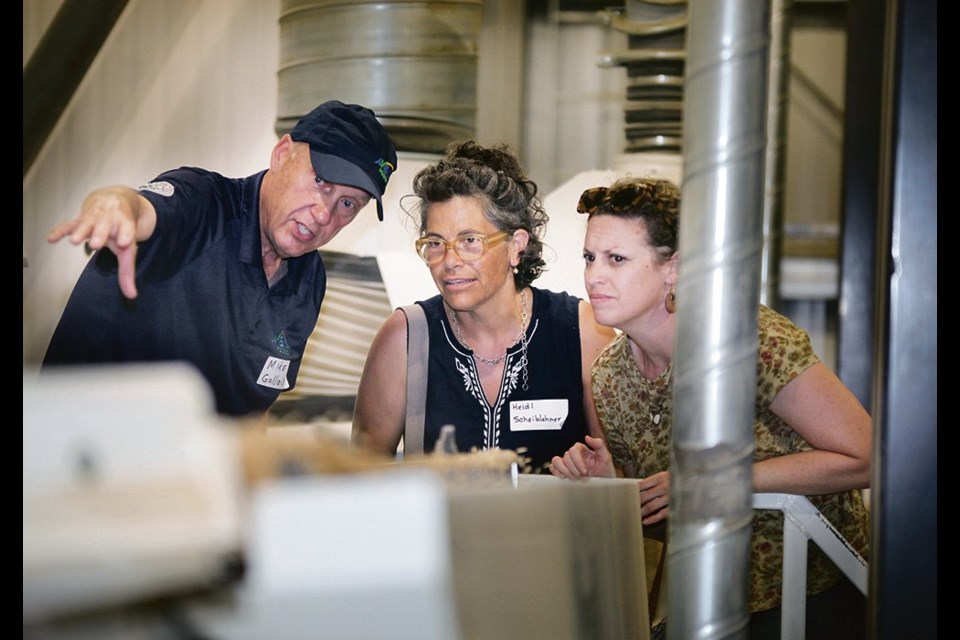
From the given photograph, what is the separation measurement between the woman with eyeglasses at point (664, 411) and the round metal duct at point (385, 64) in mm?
417

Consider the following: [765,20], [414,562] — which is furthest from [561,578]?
[765,20]

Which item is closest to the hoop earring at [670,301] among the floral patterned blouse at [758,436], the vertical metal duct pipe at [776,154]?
the floral patterned blouse at [758,436]

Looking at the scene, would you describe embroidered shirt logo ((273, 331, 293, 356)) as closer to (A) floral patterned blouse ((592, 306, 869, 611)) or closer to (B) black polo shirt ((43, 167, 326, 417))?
(B) black polo shirt ((43, 167, 326, 417))

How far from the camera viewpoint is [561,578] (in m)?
1.68

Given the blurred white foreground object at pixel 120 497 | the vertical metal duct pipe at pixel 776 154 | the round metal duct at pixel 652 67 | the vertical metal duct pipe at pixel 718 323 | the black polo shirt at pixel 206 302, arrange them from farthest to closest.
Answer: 1. the vertical metal duct pipe at pixel 776 154
2. the round metal duct at pixel 652 67
3. the black polo shirt at pixel 206 302
4. the vertical metal duct pipe at pixel 718 323
5. the blurred white foreground object at pixel 120 497

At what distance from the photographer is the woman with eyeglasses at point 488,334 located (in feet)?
→ 8.71

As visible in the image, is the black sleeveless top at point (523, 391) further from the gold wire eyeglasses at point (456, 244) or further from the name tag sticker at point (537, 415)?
the gold wire eyeglasses at point (456, 244)

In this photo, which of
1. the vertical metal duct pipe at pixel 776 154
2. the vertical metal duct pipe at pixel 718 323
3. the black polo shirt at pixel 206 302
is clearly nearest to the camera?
the vertical metal duct pipe at pixel 718 323

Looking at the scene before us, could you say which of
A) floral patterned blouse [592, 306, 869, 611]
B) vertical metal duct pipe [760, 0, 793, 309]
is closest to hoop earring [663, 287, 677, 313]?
floral patterned blouse [592, 306, 869, 611]

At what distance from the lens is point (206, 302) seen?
2.56 meters

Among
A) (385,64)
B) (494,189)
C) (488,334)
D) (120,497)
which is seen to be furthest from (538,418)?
(120,497)

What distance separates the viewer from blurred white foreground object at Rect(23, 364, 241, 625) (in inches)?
34.8

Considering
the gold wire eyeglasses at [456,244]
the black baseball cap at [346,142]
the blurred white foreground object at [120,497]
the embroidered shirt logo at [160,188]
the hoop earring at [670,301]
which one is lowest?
the blurred white foreground object at [120,497]

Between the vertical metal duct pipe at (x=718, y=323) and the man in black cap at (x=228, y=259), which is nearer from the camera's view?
the vertical metal duct pipe at (x=718, y=323)
